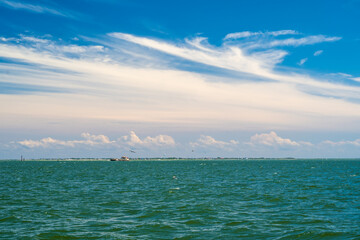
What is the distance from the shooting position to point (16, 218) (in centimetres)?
3070

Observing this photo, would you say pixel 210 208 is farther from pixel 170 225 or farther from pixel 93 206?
pixel 93 206

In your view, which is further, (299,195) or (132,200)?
(299,195)

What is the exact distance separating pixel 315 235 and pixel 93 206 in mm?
23619

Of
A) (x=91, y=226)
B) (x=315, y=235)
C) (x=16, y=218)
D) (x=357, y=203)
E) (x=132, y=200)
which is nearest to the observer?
→ (x=315, y=235)

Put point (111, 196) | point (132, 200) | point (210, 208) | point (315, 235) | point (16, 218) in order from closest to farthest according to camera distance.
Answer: point (315, 235), point (16, 218), point (210, 208), point (132, 200), point (111, 196)

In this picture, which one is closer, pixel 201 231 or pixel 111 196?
pixel 201 231

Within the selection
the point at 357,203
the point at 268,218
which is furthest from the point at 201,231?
the point at 357,203

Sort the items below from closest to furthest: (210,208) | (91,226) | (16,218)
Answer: (91,226)
(16,218)
(210,208)

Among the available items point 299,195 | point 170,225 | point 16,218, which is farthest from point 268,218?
point 16,218

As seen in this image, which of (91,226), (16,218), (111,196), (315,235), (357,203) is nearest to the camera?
(315,235)

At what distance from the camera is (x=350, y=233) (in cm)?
2534

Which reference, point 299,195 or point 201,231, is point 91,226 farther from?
point 299,195

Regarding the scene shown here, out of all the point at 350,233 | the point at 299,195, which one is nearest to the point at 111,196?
the point at 299,195

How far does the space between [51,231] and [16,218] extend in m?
6.92
